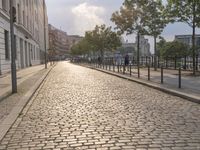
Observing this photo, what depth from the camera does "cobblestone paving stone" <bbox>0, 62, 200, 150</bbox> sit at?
701 cm

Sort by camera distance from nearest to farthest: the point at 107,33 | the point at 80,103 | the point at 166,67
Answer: the point at 80,103 → the point at 166,67 → the point at 107,33

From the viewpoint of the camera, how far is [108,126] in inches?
341

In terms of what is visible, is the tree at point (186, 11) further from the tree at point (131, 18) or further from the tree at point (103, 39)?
the tree at point (103, 39)

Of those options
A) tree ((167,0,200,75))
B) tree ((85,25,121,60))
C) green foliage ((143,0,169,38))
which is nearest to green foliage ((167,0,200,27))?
tree ((167,0,200,75))

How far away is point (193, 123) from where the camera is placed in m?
8.94

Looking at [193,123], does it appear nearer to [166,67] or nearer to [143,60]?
[166,67]

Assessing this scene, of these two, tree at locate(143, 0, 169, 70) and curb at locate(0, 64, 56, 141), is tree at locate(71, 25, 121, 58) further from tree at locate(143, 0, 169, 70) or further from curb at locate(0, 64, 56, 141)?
curb at locate(0, 64, 56, 141)

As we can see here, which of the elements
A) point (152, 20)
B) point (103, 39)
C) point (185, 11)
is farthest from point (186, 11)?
point (103, 39)

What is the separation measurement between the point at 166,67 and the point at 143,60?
11.4 metres

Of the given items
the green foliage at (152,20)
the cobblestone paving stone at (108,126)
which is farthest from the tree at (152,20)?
the cobblestone paving stone at (108,126)

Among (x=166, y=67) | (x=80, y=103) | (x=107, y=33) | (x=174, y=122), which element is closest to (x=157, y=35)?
(x=166, y=67)

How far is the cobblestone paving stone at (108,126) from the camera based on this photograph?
701 cm

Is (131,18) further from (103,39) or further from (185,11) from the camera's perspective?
(103,39)

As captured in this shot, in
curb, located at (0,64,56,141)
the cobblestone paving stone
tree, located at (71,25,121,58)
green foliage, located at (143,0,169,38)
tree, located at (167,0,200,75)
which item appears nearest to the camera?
the cobblestone paving stone
